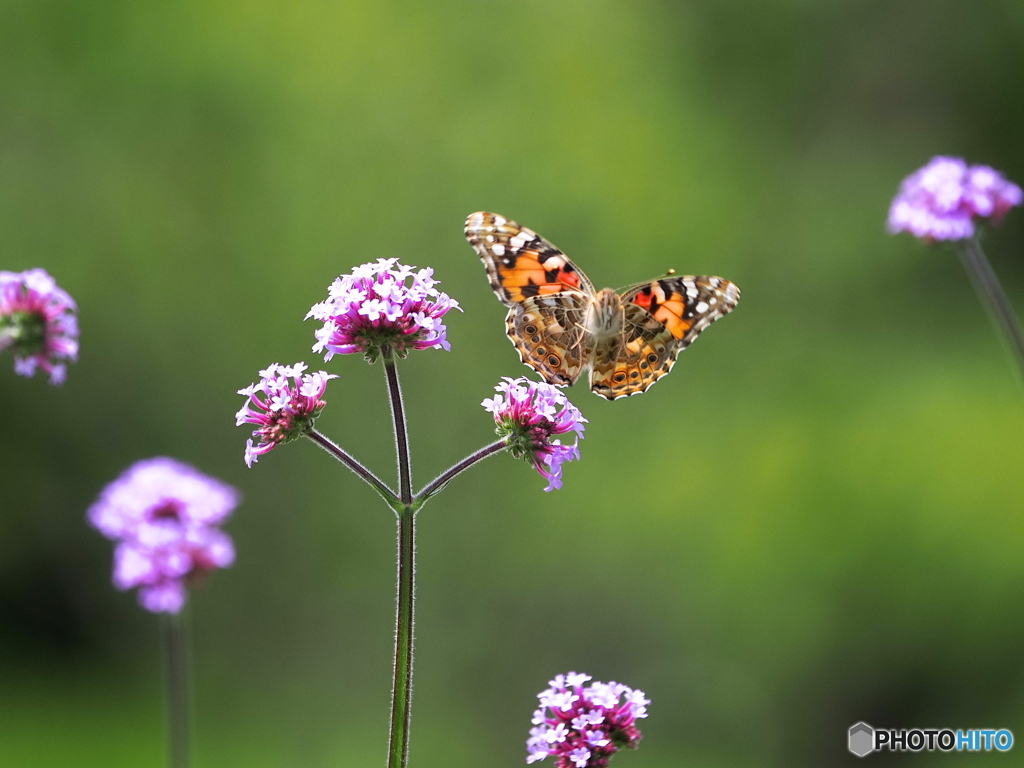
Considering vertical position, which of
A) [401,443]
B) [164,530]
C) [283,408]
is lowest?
[401,443]

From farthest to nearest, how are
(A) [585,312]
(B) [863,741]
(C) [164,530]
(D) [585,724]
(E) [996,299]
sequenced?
(B) [863,741]
(A) [585,312]
(E) [996,299]
(C) [164,530]
(D) [585,724]

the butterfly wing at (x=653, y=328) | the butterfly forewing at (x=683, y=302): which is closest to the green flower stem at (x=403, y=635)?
the butterfly wing at (x=653, y=328)

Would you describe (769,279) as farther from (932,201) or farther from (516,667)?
(932,201)

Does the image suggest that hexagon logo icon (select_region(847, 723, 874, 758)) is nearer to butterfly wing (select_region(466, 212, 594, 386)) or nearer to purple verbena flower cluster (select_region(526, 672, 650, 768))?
purple verbena flower cluster (select_region(526, 672, 650, 768))

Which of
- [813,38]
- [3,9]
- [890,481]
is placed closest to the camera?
[890,481]

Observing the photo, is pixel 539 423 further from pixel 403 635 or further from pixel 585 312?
pixel 585 312

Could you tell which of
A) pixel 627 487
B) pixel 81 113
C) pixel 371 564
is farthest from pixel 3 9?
pixel 627 487

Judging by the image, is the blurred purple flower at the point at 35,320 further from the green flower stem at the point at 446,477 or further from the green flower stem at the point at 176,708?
the green flower stem at the point at 446,477

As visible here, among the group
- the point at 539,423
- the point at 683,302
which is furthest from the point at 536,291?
the point at 539,423
